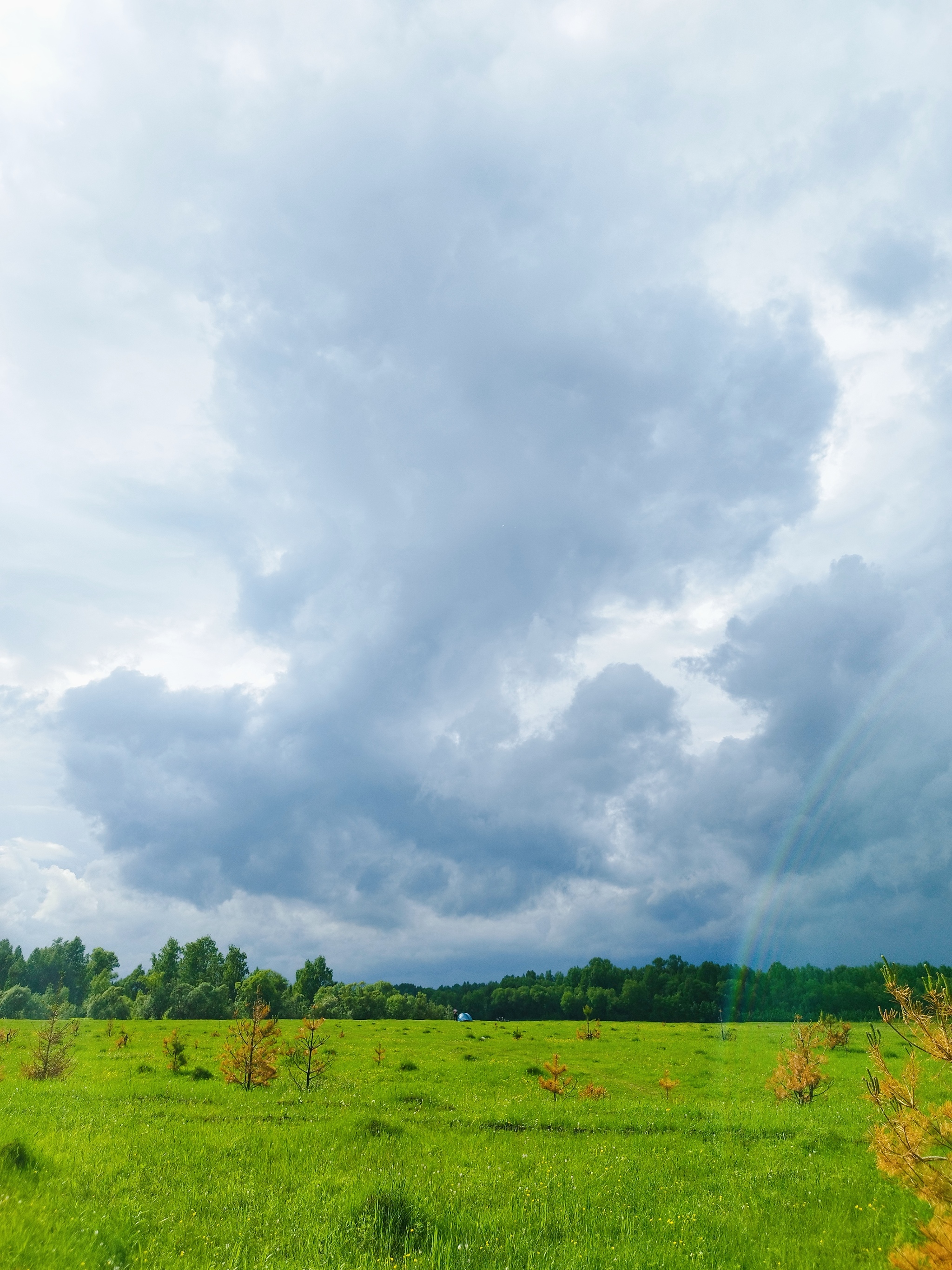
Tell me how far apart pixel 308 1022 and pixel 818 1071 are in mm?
23833

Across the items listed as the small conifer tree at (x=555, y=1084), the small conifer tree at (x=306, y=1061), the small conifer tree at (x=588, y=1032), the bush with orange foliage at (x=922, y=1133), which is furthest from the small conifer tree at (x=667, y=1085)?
the small conifer tree at (x=588, y=1032)

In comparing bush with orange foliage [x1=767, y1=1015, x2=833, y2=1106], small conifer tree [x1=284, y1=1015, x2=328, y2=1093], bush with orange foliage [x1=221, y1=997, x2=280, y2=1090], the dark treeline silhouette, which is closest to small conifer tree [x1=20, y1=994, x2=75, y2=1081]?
bush with orange foliage [x1=221, y1=997, x2=280, y2=1090]

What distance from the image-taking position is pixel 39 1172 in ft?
38.7

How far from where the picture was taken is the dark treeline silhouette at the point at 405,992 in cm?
10338

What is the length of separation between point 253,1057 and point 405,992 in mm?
133179

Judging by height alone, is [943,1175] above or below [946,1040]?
below

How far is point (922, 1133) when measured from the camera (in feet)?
23.0

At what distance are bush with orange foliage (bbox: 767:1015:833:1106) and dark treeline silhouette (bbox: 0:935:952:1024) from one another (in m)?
83.5

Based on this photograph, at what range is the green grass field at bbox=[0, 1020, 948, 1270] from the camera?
9.74 m

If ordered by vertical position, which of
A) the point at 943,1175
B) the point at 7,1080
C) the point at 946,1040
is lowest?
the point at 7,1080

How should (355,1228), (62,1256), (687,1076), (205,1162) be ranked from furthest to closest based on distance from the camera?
(687,1076), (205,1162), (355,1228), (62,1256)

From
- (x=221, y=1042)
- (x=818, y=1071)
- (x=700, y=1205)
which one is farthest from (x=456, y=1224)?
(x=221, y=1042)

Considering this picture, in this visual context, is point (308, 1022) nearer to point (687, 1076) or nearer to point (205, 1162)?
point (205, 1162)

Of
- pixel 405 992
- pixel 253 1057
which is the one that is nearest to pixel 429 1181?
pixel 253 1057
